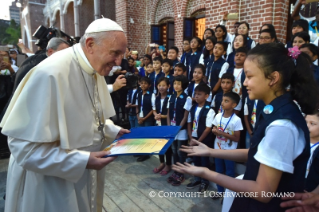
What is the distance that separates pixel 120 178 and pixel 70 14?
17.7 meters

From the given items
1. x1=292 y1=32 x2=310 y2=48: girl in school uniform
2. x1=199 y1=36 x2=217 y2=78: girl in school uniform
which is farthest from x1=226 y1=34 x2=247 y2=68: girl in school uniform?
x1=292 y1=32 x2=310 y2=48: girl in school uniform

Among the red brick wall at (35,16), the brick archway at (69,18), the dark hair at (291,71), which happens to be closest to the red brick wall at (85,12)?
the brick archway at (69,18)

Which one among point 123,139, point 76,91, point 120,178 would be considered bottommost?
point 120,178

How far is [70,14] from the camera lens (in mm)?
17766

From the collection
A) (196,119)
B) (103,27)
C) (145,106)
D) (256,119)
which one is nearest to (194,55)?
(145,106)

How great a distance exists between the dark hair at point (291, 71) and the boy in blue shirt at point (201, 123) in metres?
1.95

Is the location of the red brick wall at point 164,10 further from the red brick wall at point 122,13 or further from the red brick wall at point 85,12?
the red brick wall at point 85,12

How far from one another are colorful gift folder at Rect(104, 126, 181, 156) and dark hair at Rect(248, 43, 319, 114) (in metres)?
0.74

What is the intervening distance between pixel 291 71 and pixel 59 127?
1388 millimetres

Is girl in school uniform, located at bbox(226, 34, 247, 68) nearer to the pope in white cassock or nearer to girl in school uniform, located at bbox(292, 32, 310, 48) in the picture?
girl in school uniform, located at bbox(292, 32, 310, 48)

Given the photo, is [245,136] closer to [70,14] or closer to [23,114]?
[23,114]

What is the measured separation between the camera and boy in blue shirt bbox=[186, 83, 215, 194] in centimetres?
315

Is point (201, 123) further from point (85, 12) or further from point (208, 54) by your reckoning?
point (85, 12)

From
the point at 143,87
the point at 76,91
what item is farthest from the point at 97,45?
the point at 143,87
